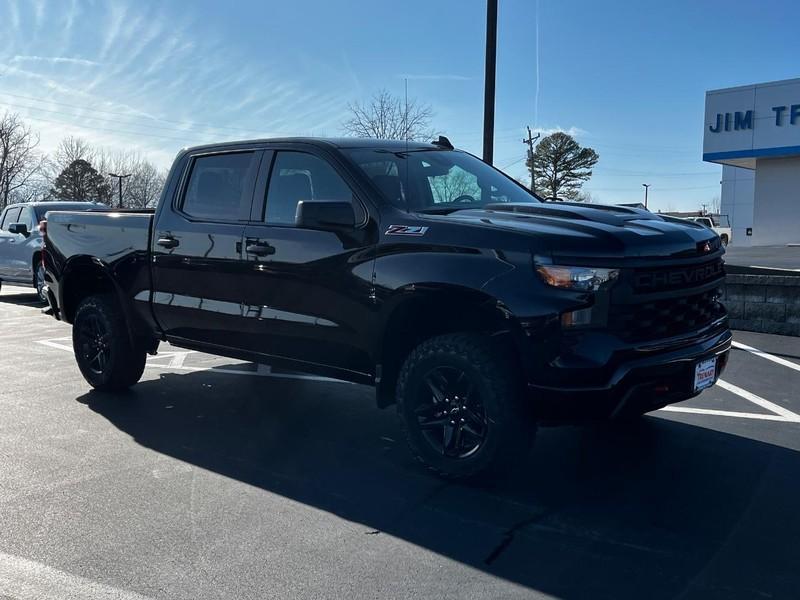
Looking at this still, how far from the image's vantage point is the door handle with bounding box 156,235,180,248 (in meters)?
5.52

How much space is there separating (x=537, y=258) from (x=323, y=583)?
1.83 meters

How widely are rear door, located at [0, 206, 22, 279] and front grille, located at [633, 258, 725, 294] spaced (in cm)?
1315

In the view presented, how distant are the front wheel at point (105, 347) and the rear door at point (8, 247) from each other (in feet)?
28.7

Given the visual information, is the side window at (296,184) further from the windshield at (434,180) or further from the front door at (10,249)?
the front door at (10,249)

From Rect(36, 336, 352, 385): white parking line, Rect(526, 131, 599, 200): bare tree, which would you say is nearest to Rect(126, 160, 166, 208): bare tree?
Rect(526, 131, 599, 200): bare tree

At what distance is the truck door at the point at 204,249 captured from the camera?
203 inches

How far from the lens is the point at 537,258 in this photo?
12.3 ft

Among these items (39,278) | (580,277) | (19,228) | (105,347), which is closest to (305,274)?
(580,277)

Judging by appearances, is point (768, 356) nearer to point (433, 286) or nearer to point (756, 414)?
point (756, 414)

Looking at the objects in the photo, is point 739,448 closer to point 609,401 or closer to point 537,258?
point 609,401

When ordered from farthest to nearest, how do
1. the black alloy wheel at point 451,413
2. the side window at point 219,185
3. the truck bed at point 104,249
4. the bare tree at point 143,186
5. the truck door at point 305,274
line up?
1. the bare tree at point 143,186
2. the truck bed at point 104,249
3. the side window at point 219,185
4. the truck door at point 305,274
5. the black alloy wheel at point 451,413

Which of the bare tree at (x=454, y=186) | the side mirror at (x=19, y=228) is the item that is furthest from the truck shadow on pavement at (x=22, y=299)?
the bare tree at (x=454, y=186)

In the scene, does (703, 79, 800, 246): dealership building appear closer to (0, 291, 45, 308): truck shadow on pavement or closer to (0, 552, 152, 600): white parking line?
(0, 291, 45, 308): truck shadow on pavement

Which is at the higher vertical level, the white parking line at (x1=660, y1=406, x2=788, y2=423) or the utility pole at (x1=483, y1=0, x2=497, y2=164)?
Result: the utility pole at (x1=483, y1=0, x2=497, y2=164)
